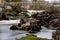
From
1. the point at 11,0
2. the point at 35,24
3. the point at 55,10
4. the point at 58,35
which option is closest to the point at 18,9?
the point at 11,0

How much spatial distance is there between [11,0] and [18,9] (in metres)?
0.73

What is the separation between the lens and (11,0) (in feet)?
34.5

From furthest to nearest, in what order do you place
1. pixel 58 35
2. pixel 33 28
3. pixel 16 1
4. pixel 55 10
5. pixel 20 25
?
pixel 16 1 → pixel 55 10 → pixel 20 25 → pixel 33 28 → pixel 58 35

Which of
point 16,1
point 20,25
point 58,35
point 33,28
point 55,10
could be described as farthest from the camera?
point 16,1

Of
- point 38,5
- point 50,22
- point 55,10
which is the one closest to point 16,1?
point 38,5

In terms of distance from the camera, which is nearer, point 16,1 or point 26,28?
point 26,28

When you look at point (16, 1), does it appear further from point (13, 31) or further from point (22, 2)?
point (13, 31)

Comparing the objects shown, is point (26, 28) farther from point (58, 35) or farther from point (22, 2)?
point (22, 2)

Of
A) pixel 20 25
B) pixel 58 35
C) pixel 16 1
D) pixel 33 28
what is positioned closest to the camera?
pixel 58 35

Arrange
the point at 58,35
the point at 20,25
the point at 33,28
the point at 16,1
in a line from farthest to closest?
the point at 16,1 → the point at 20,25 → the point at 33,28 → the point at 58,35

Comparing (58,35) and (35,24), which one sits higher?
(58,35)

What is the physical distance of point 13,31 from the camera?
6.88 metres

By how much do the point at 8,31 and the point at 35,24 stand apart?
0.98 m

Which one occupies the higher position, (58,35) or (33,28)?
(58,35)
